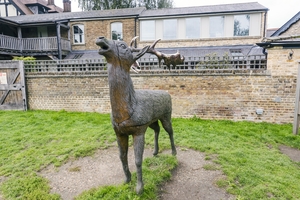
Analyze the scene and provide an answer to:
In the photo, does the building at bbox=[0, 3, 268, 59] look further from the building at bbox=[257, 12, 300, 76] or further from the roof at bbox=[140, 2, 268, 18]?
the building at bbox=[257, 12, 300, 76]

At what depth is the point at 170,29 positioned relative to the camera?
17.4 m

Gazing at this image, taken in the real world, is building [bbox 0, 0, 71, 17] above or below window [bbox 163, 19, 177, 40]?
above

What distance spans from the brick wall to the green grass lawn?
0.43 metres

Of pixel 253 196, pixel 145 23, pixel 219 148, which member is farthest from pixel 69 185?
pixel 145 23

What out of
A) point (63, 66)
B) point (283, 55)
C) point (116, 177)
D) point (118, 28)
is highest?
point (118, 28)

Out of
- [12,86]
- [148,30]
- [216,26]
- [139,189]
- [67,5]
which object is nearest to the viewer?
[139,189]

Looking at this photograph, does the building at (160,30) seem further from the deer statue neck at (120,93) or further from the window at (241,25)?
the deer statue neck at (120,93)

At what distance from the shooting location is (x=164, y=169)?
4.04m

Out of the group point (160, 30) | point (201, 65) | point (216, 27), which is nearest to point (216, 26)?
point (216, 27)

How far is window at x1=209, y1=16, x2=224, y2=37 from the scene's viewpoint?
16.5m

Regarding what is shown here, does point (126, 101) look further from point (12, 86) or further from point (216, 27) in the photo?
point (216, 27)

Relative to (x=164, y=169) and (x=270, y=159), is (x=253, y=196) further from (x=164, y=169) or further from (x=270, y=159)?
(x=270, y=159)

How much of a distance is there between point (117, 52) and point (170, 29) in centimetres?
1556

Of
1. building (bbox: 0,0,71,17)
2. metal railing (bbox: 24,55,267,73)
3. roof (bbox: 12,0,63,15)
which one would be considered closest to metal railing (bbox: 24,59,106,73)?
metal railing (bbox: 24,55,267,73)
